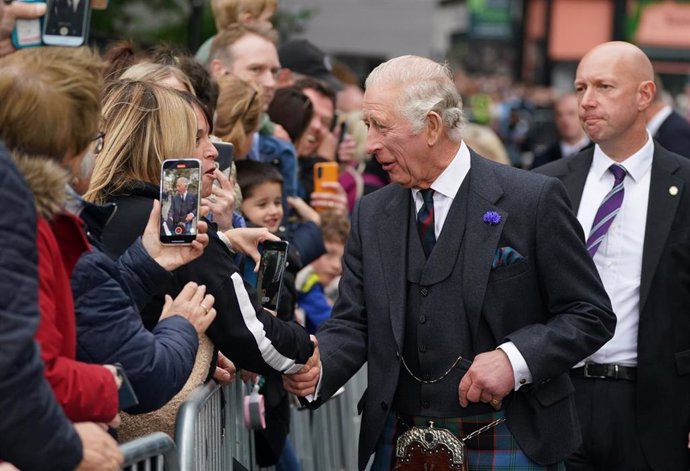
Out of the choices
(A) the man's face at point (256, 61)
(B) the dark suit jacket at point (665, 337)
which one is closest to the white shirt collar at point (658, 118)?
(A) the man's face at point (256, 61)

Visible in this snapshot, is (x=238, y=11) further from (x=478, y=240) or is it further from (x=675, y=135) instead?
(x=478, y=240)

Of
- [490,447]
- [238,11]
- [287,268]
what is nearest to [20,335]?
[490,447]

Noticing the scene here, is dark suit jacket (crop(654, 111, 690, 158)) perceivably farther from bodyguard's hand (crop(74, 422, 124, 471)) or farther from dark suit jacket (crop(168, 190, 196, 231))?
bodyguard's hand (crop(74, 422, 124, 471))

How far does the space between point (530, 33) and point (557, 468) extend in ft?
147

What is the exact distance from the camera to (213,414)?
14.6 feet

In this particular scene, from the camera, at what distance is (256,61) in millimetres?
7199

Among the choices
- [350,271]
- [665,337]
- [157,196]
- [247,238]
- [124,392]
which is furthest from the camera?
[665,337]

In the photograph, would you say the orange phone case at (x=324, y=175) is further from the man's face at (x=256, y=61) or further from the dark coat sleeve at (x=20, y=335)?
the dark coat sleeve at (x=20, y=335)

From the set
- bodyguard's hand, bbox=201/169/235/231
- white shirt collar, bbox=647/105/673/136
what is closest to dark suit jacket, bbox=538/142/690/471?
bodyguard's hand, bbox=201/169/235/231

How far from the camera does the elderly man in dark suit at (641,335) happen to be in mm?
5613

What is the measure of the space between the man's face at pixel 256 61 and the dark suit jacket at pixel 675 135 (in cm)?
335

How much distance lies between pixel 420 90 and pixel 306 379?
115cm

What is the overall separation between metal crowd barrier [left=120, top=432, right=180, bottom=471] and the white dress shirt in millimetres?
2537

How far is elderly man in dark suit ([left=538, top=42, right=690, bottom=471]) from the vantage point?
5.61 m
